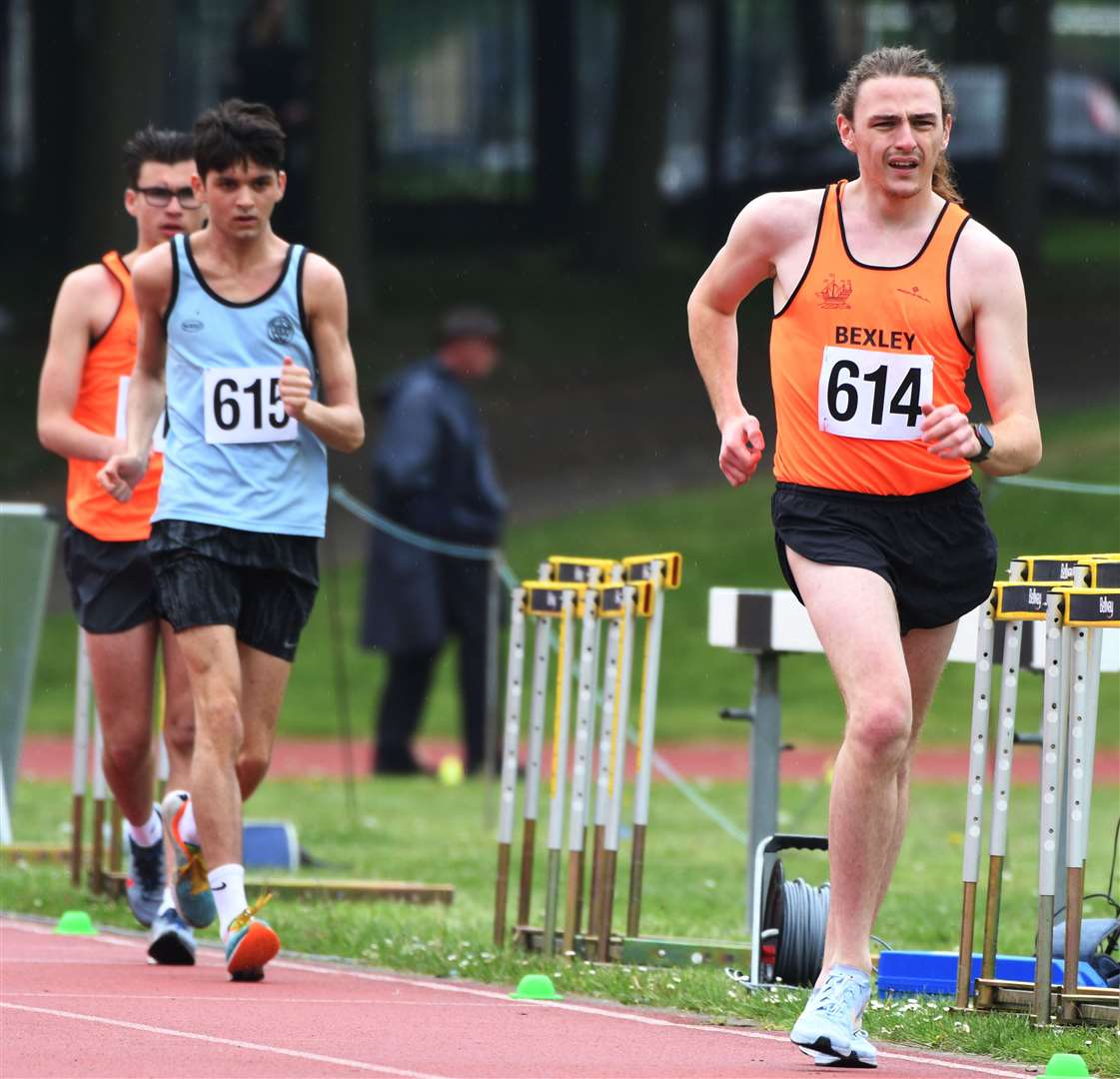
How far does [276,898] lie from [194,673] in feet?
6.76

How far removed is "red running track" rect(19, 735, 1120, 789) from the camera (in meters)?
15.0

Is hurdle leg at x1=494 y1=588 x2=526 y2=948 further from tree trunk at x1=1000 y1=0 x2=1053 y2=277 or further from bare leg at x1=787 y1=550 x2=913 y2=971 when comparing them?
tree trunk at x1=1000 y1=0 x2=1053 y2=277

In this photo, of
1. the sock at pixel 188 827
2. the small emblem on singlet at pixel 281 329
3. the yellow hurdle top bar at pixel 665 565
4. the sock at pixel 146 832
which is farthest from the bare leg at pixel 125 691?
the yellow hurdle top bar at pixel 665 565

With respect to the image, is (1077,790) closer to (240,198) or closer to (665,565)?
(665,565)

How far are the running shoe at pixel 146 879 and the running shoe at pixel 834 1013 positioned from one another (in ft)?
9.47

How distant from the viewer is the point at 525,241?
35.8m

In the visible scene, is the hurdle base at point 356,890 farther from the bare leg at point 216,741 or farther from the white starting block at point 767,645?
the bare leg at point 216,741

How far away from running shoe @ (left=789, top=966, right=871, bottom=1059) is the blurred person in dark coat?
909 centimetres

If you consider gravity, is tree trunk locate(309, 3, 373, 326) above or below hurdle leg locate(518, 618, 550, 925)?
above

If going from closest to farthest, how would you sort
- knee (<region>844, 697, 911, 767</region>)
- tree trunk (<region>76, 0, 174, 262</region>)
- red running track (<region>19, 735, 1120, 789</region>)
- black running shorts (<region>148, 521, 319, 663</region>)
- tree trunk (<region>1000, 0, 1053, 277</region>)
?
knee (<region>844, 697, 911, 767</region>) < black running shorts (<region>148, 521, 319, 663</region>) < red running track (<region>19, 735, 1120, 789</region>) < tree trunk (<region>76, 0, 174, 262</region>) < tree trunk (<region>1000, 0, 1053, 277</region>)

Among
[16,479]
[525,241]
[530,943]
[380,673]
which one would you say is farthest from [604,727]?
[525,241]

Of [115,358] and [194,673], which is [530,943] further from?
[115,358]

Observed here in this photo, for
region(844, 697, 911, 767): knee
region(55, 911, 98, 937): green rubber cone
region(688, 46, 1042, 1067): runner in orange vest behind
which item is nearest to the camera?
region(844, 697, 911, 767): knee

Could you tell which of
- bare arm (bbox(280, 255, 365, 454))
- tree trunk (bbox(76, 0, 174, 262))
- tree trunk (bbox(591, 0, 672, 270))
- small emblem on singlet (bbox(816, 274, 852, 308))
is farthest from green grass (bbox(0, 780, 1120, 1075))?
tree trunk (bbox(591, 0, 672, 270))
